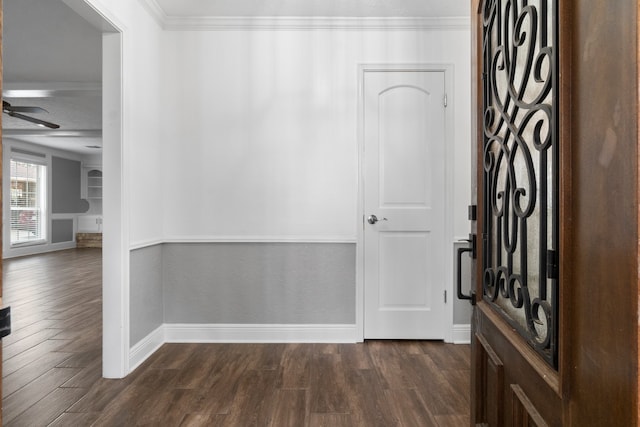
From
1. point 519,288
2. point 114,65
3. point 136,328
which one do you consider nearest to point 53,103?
point 114,65

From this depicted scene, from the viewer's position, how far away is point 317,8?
2881 mm

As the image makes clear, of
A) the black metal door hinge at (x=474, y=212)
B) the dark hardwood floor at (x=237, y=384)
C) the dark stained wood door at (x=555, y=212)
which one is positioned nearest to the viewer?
the dark stained wood door at (x=555, y=212)

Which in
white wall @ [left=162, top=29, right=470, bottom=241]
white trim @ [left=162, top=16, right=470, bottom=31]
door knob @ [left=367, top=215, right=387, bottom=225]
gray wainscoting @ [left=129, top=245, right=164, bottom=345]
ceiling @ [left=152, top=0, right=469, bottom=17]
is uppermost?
ceiling @ [left=152, top=0, right=469, bottom=17]

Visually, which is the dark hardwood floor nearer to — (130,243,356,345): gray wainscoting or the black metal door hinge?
(130,243,356,345): gray wainscoting

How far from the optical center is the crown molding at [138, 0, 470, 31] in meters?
2.99

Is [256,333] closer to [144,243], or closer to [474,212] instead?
[144,243]

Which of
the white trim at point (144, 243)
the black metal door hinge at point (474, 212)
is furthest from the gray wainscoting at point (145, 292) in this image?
the black metal door hinge at point (474, 212)

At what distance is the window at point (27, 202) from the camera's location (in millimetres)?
8375

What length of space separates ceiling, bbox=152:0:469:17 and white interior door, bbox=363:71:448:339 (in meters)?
0.45

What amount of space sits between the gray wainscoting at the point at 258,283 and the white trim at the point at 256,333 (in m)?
0.04

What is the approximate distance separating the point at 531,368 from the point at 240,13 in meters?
3.08

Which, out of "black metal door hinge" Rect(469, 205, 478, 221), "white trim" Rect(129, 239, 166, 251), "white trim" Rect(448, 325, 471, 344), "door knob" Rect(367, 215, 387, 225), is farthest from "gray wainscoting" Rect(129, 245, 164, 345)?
"white trim" Rect(448, 325, 471, 344)

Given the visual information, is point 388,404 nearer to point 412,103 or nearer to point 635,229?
point 635,229

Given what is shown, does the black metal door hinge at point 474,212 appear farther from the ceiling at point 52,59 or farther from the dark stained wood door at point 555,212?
the ceiling at point 52,59
